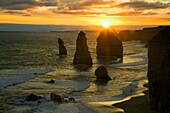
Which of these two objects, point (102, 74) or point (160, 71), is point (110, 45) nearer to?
point (102, 74)

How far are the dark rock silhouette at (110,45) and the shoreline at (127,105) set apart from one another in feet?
192

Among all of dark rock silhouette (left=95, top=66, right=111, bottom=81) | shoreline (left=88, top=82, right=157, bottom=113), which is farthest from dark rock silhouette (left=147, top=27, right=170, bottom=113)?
dark rock silhouette (left=95, top=66, right=111, bottom=81)

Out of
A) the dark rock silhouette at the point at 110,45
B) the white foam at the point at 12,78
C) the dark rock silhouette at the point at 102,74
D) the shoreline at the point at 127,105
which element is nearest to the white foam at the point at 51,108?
the shoreline at the point at 127,105

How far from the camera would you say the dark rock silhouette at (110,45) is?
95062 millimetres

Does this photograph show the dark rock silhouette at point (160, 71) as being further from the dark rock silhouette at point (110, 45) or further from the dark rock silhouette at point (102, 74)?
the dark rock silhouette at point (110, 45)

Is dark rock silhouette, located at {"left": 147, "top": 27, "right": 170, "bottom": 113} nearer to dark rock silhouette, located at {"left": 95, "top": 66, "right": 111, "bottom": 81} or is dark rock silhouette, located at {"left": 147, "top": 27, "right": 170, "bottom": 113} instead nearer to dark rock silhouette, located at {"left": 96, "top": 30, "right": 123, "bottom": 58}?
dark rock silhouette, located at {"left": 95, "top": 66, "right": 111, "bottom": 81}

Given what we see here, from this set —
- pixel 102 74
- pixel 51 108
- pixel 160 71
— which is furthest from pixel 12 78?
pixel 160 71

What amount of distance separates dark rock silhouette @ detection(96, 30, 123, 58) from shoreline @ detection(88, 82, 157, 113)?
2301 inches

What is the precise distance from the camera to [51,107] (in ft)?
106

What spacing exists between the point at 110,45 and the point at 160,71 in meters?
69.9

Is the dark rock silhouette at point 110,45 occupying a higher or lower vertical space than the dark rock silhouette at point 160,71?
lower

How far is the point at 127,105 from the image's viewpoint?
3256cm

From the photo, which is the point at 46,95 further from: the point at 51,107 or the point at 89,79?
the point at 89,79

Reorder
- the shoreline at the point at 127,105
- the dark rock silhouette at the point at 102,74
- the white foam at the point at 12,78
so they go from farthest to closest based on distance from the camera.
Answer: the dark rock silhouette at the point at 102,74 < the white foam at the point at 12,78 < the shoreline at the point at 127,105
